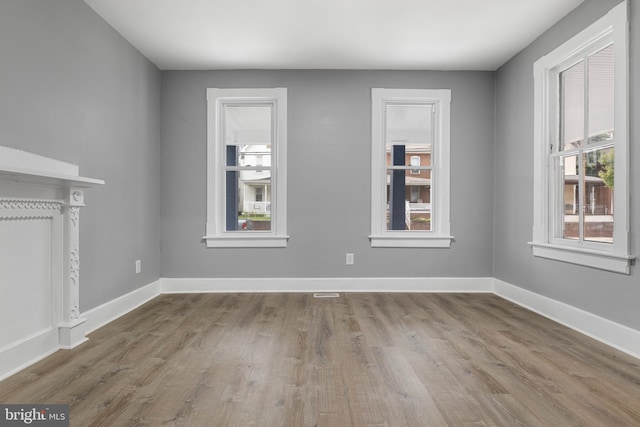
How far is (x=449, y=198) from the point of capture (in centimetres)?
406

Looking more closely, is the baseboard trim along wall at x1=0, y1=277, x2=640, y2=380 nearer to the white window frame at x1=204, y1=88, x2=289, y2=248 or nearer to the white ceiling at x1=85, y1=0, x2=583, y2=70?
the white window frame at x1=204, y1=88, x2=289, y2=248

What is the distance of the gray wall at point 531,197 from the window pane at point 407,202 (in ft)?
2.56

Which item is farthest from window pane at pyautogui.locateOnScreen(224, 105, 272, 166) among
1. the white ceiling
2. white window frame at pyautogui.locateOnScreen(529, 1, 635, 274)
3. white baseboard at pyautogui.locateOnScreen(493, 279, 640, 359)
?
white baseboard at pyautogui.locateOnScreen(493, 279, 640, 359)

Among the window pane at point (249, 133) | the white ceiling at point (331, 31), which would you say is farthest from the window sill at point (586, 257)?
the window pane at point (249, 133)

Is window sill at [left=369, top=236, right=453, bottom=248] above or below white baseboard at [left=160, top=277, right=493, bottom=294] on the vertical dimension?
above

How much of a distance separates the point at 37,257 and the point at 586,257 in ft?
12.3

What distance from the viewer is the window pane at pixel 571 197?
9.62 feet

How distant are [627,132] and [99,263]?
3962 millimetres

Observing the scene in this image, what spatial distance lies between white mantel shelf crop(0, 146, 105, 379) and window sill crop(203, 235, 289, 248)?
1.60m

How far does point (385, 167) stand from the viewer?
4062 millimetres

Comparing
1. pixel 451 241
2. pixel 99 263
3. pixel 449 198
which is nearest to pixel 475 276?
pixel 451 241

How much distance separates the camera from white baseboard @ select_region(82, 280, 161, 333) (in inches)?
107

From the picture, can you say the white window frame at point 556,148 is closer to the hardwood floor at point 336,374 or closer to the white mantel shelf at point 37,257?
the hardwood floor at point 336,374

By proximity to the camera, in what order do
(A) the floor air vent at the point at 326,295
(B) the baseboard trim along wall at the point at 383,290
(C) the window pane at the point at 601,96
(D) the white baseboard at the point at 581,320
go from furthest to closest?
(A) the floor air vent at the point at 326,295, (C) the window pane at the point at 601,96, (B) the baseboard trim along wall at the point at 383,290, (D) the white baseboard at the point at 581,320
